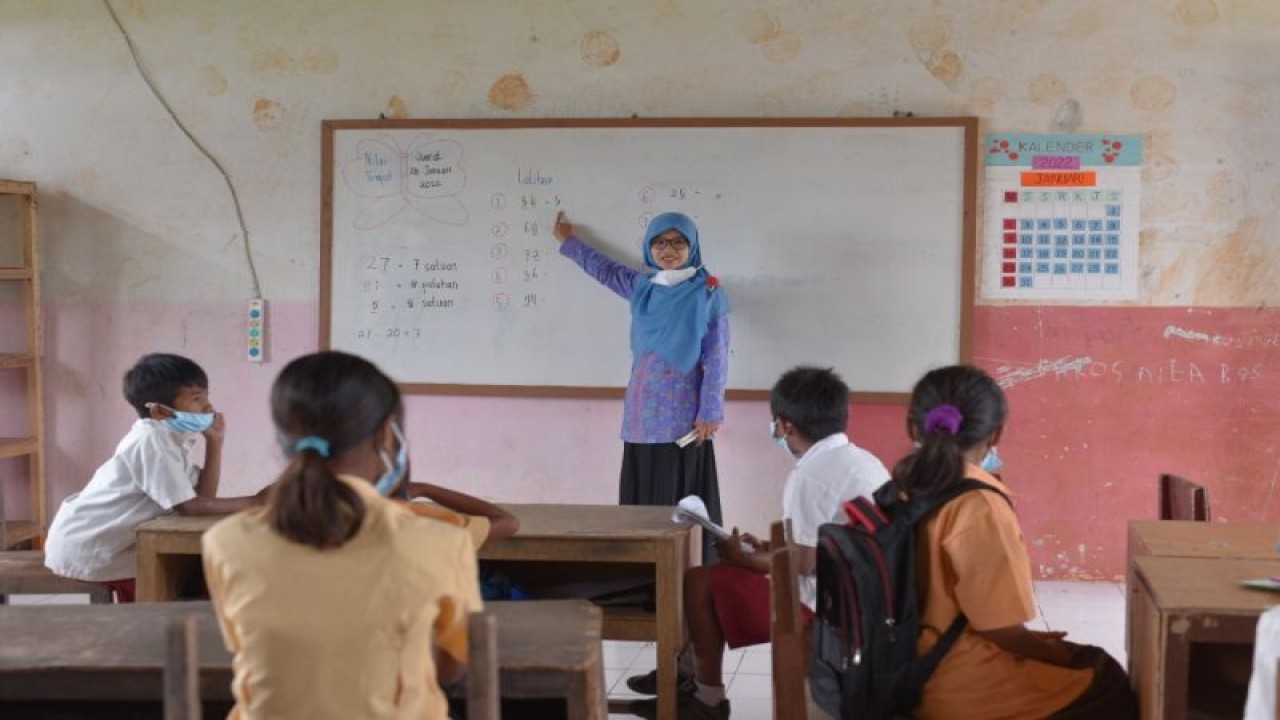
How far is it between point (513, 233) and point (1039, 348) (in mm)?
1934

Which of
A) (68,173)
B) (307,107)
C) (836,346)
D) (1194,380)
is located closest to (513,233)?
(307,107)

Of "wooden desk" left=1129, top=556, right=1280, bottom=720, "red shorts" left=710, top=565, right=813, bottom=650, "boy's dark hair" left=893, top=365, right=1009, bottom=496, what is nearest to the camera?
"wooden desk" left=1129, top=556, right=1280, bottom=720

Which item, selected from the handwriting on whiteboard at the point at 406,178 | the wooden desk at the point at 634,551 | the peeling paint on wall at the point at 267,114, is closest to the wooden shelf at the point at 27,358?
the peeling paint on wall at the point at 267,114

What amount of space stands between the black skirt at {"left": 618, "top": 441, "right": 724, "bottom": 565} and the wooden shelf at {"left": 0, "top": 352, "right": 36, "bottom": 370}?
2404 millimetres

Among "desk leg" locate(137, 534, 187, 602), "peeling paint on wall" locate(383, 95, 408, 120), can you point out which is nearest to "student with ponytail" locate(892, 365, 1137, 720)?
"desk leg" locate(137, 534, 187, 602)

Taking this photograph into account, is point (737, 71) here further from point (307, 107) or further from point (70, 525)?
point (70, 525)

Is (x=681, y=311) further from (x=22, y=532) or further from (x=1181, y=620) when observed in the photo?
(x=22, y=532)

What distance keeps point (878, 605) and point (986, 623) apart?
18cm

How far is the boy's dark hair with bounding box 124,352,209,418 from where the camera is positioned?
321 cm

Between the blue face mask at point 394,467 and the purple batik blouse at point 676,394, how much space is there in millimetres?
2504

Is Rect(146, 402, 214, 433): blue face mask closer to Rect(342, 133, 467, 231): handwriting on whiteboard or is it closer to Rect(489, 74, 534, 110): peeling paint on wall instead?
Rect(342, 133, 467, 231): handwriting on whiteboard

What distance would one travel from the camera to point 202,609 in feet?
7.24

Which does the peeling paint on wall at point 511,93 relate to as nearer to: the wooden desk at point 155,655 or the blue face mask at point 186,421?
the blue face mask at point 186,421

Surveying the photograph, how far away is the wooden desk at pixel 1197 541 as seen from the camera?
2492 mm
